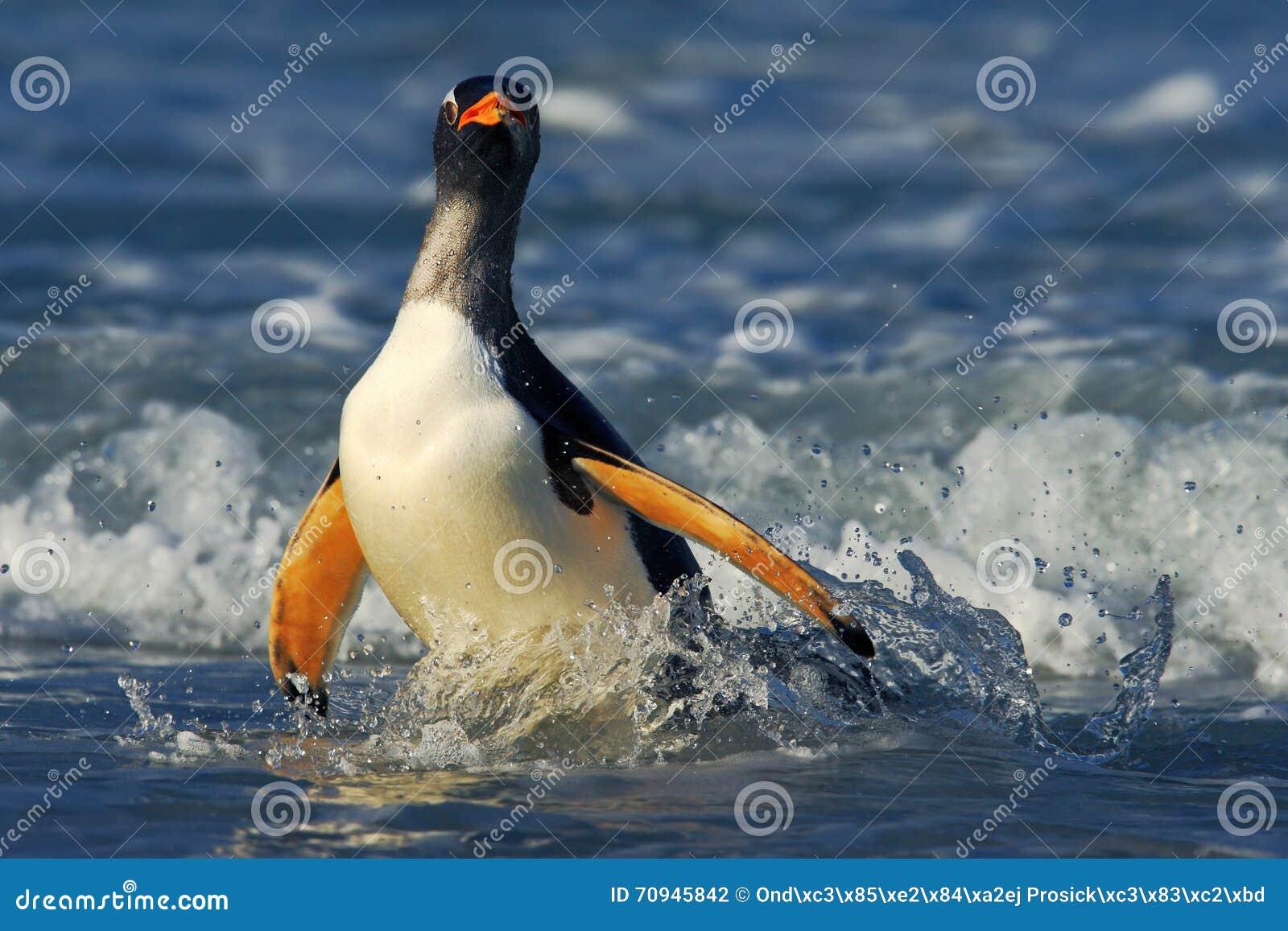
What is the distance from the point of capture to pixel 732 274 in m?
9.10

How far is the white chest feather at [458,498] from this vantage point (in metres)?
3.26

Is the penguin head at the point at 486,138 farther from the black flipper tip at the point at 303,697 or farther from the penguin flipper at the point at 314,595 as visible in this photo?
the black flipper tip at the point at 303,697

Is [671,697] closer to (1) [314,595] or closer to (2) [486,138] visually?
(1) [314,595]

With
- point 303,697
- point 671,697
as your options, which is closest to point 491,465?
point 671,697

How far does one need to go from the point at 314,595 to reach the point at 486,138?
139 centimetres

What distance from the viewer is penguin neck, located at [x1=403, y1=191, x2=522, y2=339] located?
3.40m

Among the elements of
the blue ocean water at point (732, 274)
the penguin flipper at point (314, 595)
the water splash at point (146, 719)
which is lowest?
the water splash at point (146, 719)

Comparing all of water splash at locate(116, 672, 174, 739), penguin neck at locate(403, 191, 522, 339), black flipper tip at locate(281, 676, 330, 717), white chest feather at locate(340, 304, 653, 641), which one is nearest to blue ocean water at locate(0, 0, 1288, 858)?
black flipper tip at locate(281, 676, 330, 717)

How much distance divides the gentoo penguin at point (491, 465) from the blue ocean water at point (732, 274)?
2569 mm

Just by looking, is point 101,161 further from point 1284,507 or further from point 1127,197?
point 1284,507

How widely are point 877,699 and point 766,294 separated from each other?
5640mm

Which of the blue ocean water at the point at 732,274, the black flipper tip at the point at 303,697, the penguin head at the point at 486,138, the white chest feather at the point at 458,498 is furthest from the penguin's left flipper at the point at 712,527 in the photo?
the blue ocean water at the point at 732,274

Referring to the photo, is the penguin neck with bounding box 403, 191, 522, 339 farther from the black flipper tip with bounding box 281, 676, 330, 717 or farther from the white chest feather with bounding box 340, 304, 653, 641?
the black flipper tip with bounding box 281, 676, 330, 717

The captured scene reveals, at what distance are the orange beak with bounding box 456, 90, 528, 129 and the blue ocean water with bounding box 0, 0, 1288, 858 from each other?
3.03 metres
